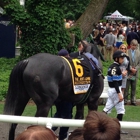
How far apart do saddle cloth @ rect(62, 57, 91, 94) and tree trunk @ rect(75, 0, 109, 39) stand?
9395 millimetres

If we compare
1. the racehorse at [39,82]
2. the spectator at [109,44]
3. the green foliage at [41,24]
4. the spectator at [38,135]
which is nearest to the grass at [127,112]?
the racehorse at [39,82]

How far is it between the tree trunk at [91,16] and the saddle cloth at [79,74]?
9.39m

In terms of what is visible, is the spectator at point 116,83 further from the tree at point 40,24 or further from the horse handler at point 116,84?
the tree at point 40,24

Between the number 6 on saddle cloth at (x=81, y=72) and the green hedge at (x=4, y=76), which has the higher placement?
the number 6 on saddle cloth at (x=81, y=72)

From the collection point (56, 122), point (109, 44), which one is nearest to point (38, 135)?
point (56, 122)

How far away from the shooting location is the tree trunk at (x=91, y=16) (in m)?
16.5

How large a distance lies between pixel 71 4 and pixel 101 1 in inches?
1544

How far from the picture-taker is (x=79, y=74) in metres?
6.95

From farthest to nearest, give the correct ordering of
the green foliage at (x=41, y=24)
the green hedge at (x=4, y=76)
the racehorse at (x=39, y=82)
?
1. the green foliage at (x=41, y=24)
2. the green hedge at (x=4, y=76)
3. the racehorse at (x=39, y=82)

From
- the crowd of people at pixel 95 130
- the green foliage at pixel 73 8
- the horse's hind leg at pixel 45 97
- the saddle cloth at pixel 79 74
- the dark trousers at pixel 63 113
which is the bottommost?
the green foliage at pixel 73 8

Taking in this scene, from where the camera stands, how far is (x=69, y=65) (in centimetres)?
688

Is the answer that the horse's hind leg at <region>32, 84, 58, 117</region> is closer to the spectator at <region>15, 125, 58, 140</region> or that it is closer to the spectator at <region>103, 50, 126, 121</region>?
the spectator at <region>103, 50, 126, 121</region>

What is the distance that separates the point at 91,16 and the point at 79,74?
9.90m

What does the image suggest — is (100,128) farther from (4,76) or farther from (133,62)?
(4,76)
